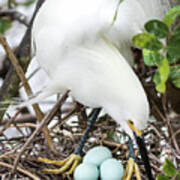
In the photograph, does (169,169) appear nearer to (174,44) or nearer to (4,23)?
(174,44)

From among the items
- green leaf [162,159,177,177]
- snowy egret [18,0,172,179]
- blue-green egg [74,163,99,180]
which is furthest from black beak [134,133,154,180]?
green leaf [162,159,177,177]

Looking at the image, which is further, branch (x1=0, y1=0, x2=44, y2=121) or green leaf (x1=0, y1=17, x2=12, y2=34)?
green leaf (x1=0, y1=17, x2=12, y2=34)

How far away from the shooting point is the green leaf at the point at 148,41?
60 centimetres

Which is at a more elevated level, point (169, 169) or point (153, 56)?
point (153, 56)

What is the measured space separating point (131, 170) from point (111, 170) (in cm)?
9

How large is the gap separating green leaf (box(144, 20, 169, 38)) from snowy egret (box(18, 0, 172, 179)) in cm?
32

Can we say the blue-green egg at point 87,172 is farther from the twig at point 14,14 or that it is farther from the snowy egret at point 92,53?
the twig at point 14,14

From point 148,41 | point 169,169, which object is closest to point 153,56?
point 148,41

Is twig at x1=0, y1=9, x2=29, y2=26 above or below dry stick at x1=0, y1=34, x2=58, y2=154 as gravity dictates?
above

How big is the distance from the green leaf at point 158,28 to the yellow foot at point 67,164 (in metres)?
0.55

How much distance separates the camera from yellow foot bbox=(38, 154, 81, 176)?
1019mm

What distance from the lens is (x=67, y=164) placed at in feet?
3.41

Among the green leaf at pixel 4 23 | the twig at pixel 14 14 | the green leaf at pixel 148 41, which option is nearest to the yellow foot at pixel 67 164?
the green leaf at pixel 148 41

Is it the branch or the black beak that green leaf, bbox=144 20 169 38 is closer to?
the black beak
